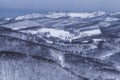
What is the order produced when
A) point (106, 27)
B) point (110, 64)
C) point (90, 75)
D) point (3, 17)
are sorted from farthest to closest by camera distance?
point (3, 17) < point (106, 27) < point (110, 64) < point (90, 75)

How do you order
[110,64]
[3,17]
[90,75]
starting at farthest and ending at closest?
[3,17]
[110,64]
[90,75]

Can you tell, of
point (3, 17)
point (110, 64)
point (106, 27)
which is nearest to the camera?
point (110, 64)

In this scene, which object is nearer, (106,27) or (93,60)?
(93,60)

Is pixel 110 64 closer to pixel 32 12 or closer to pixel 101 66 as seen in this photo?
pixel 101 66

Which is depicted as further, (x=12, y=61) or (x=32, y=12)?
(x=32, y=12)

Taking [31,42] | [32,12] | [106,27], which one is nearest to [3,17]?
[32,12]

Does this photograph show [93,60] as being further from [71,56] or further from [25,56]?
[25,56]

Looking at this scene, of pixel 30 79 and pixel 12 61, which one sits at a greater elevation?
pixel 12 61

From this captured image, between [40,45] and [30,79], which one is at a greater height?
[40,45]

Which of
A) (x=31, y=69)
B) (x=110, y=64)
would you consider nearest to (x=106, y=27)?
(x=110, y=64)
